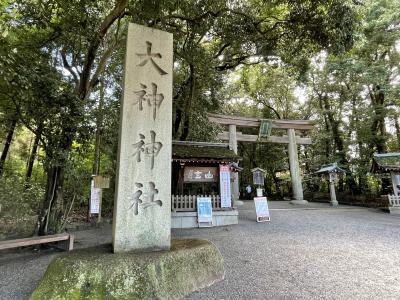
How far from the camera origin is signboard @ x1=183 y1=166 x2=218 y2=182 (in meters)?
9.66

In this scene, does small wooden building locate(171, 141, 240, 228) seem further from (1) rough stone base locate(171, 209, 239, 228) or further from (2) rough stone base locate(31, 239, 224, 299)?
(2) rough stone base locate(31, 239, 224, 299)

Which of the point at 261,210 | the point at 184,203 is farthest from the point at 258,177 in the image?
the point at 184,203

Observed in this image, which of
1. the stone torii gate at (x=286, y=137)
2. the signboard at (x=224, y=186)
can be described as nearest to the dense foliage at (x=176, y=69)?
the stone torii gate at (x=286, y=137)

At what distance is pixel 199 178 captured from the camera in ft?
32.1

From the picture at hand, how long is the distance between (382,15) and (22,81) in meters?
16.0

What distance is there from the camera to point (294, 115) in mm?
22859

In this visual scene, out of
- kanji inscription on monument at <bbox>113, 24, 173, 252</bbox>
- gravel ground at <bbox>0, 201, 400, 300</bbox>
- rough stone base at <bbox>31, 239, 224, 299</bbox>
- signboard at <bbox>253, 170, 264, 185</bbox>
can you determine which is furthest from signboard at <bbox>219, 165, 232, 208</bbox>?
rough stone base at <bbox>31, 239, 224, 299</bbox>

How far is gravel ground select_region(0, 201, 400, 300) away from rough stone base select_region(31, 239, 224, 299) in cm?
40

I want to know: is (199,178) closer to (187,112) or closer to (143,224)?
(187,112)

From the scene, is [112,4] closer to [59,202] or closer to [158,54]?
[158,54]

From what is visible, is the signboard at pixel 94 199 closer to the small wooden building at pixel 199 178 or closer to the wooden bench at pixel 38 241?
the wooden bench at pixel 38 241

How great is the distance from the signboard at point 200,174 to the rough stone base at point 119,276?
6.16 metres

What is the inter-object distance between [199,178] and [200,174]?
0.16 metres

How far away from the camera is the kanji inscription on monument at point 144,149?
11.7ft
